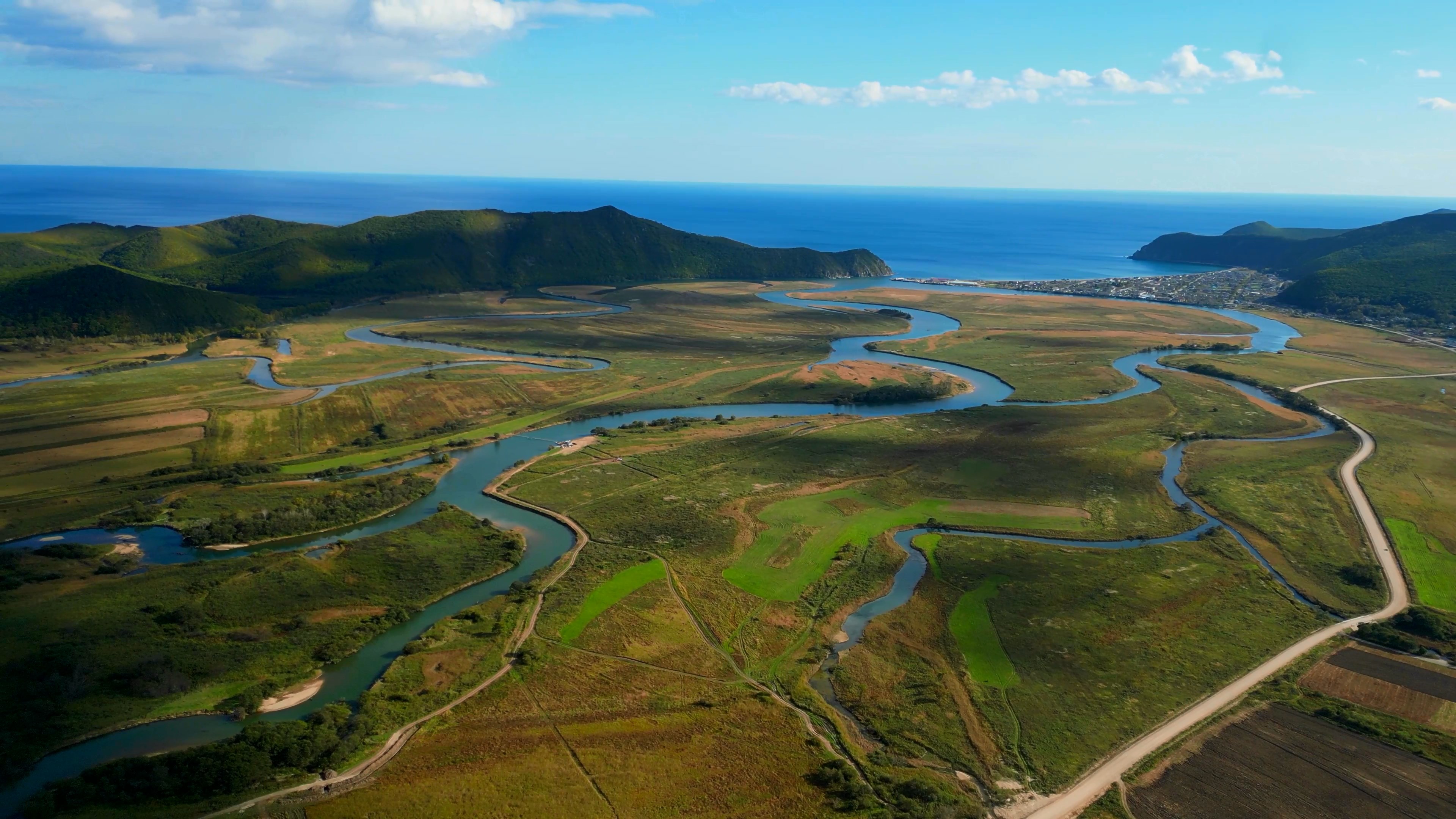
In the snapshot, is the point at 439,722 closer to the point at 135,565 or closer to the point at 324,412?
the point at 135,565

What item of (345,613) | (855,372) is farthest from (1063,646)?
(855,372)

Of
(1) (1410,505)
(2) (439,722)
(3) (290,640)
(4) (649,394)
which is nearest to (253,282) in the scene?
(4) (649,394)

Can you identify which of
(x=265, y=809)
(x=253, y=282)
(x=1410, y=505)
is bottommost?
(x=265, y=809)

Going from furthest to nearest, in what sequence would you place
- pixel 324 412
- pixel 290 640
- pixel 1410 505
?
pixel 324 412, pixel 1410 505, pixel 290 640

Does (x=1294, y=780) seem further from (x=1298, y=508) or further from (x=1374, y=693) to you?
(x=1298, y=508)

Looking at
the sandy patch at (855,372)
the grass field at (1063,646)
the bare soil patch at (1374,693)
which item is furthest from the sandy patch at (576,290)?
the bare soil patch at (1374,693)

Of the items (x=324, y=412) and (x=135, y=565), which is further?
(x=324, y=412)

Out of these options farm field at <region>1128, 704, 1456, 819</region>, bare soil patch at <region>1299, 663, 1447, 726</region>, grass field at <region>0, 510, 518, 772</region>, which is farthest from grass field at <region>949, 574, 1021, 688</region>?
grass field at <region>0, 510, 518, 772</region>

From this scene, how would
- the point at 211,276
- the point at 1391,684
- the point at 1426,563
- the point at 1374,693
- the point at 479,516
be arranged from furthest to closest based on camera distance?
the point at 211,276 → the point at 479,516 → the point at 1426,563 → the point at 1391,684 → the point at 1374,693
